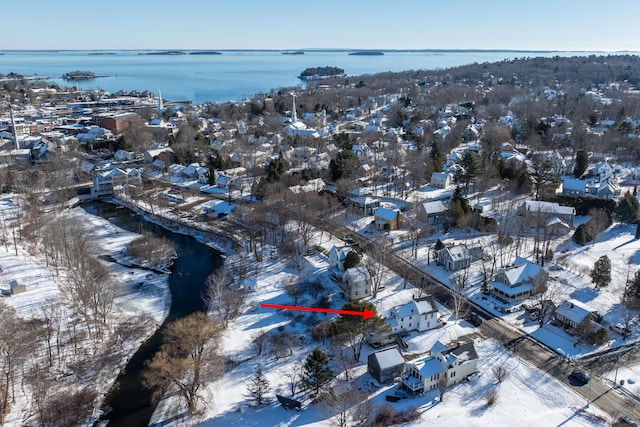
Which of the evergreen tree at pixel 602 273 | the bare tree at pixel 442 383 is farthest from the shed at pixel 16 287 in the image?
the evergreen tree at pixel 602 273

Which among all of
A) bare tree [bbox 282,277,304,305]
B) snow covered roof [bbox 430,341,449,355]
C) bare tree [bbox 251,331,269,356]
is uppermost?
snow covered roof [bbox 430,341,449,355]

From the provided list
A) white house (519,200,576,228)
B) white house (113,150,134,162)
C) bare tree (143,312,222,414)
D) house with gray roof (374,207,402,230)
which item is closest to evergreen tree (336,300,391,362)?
bare tree (143,312,222,414)

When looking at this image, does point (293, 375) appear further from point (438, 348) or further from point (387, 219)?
point (387, 219)

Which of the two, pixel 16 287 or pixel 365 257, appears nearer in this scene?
pixel 16 287

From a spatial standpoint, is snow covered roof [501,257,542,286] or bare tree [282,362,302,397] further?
snow covered roof [501,257,542,286]

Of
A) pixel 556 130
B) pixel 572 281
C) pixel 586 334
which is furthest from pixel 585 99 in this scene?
pixel 586 334

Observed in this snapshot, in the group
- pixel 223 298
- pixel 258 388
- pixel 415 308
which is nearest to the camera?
pixel 258 388

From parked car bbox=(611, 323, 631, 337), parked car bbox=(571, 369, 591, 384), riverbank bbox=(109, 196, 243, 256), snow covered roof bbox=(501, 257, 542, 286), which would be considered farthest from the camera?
riverbank bbox=(109, 196, 243, 256)

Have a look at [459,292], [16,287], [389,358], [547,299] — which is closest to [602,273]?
[547,299]

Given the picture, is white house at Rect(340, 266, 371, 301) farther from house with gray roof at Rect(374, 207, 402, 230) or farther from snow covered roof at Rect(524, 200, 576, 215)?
snow covered roof at Rect(524, 200, 576, 215)
